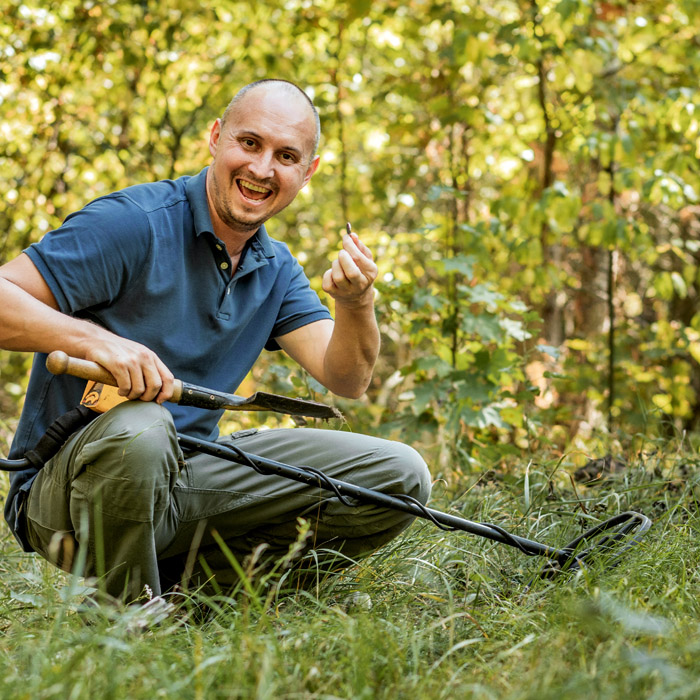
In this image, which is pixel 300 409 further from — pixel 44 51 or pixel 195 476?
pixel 44 51

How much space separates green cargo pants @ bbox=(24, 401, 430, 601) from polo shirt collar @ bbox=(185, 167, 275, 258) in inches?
25.4

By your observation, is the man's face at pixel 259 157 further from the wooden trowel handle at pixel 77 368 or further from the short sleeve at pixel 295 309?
the wooden trowel handle at pixel 77 368

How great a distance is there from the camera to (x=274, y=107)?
2.73 m

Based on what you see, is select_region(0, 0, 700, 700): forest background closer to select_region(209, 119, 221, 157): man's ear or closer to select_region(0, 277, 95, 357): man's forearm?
select_region(0, 277, 95, 357): man's forearm

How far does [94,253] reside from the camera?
2.28 m

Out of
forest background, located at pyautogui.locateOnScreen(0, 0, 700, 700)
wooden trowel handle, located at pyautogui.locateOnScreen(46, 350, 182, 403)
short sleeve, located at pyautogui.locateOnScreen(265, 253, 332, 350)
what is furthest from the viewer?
short sleeve, located at pyautogui.locateOnScreen(265, 253, 332, 350)

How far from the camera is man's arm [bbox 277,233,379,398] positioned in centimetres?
232

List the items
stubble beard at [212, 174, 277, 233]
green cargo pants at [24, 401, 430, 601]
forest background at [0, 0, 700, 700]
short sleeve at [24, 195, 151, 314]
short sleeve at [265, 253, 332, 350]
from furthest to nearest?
1. short sleeve at [265, 253, 332, 350]
2. stubble beard at [212, 174, 277, 233]
3. short sleeve at [24, 195, 151, 314]
4. green cargo pants at [24, 401, 430, 601]
5. forest background at [0, 0, 700, 700]

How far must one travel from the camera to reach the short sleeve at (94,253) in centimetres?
223

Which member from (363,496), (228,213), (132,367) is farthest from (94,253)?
(363,496)

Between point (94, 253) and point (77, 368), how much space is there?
0.42 meters

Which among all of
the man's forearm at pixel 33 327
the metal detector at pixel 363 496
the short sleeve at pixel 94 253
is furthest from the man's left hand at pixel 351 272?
the man's forearm at pixel 33 327

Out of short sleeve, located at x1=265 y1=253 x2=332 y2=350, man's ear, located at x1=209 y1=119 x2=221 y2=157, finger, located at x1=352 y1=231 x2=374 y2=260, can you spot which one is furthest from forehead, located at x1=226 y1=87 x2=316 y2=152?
finger, located at x1=352 y1=231 x2=374 y2=260

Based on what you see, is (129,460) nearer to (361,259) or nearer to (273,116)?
(361,259)
